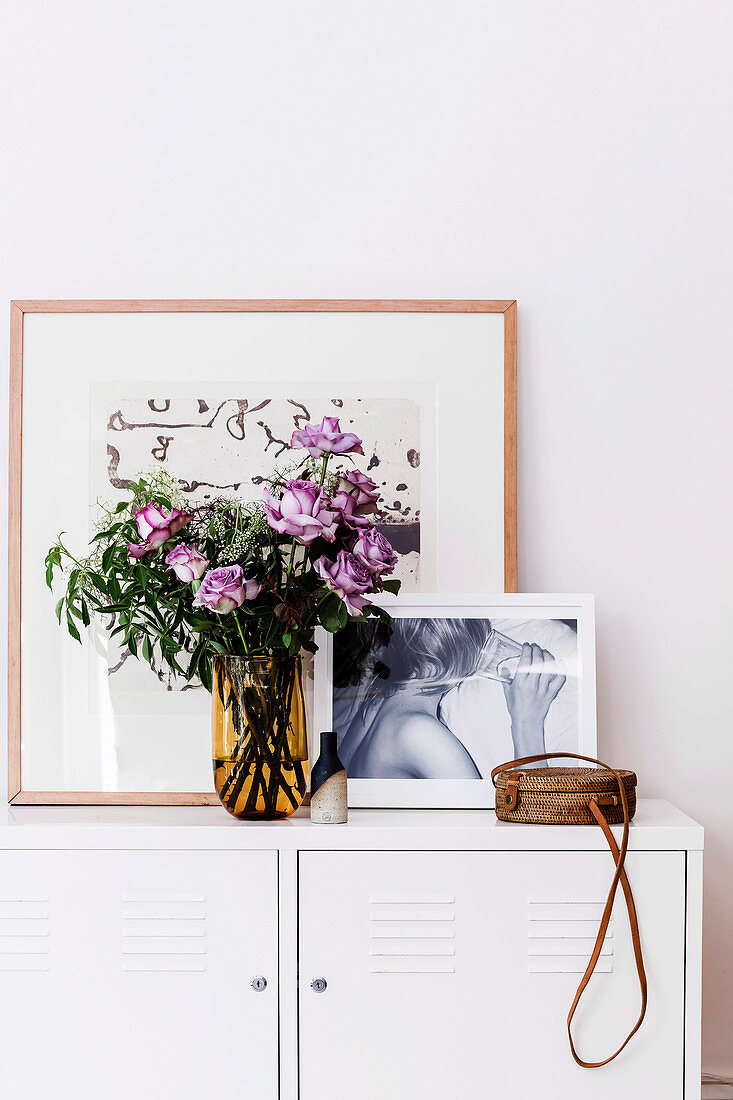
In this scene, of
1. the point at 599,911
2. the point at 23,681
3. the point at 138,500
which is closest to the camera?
the point at 599,911

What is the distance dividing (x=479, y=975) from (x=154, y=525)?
75cm

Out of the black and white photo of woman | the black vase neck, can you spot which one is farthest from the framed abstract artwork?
the black vase neck

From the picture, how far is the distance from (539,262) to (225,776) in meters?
0.98

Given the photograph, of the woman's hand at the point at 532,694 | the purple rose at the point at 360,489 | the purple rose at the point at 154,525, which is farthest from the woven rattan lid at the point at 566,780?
the purple rose at the point at 154,525

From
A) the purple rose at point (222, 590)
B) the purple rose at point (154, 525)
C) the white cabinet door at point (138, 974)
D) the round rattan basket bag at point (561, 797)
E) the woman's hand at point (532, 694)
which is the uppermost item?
the purple rose at point (154, 525)

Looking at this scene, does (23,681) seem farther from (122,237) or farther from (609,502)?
(609,502)

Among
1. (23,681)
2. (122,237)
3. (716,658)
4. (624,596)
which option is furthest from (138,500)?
(716,658)

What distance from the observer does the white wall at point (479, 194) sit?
1521 mm

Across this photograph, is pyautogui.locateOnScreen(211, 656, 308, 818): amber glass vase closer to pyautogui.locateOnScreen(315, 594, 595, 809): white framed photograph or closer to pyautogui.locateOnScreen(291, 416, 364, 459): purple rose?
pyautogui.locateOnScreen(315, 594, 595, 809): white framed photograph

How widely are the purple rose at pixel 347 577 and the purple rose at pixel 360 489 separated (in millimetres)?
93

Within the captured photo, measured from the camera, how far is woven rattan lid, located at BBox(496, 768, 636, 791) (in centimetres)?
121

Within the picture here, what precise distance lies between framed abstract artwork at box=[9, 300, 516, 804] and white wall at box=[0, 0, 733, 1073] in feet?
0.20

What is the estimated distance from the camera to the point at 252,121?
1.54 m

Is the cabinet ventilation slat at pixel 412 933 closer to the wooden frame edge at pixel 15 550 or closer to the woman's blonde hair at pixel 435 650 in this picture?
the woman's blonde hair at pixel 435 650
